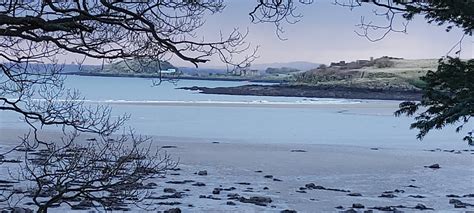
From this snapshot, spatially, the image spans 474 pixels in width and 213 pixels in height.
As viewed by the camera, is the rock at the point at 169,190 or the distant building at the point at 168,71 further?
the rock at the point at 169,190

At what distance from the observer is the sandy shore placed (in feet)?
36.5

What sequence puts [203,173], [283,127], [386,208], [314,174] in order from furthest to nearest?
[283,127]
[314,174]
[203,173]
[386,208]

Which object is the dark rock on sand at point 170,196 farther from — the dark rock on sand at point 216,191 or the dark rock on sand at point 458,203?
the dark rock on sand at point 458,203

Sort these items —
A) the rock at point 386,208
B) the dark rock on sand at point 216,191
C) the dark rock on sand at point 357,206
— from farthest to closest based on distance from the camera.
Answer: the dark rock on sand at point 216,191, the dark rock on sand at point 357,206, the rock at point 386,208

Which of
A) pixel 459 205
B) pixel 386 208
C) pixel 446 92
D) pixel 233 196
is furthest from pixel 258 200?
pixel 446 92

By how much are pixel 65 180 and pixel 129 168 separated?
531 millimetres

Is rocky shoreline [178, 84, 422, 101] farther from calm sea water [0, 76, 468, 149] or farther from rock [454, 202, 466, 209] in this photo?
rock [454, 202, 466, 209]

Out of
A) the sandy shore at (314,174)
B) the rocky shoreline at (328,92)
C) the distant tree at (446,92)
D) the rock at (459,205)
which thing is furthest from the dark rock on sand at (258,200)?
the rocky shoreline at (328,92)

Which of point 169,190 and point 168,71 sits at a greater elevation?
point 168,71

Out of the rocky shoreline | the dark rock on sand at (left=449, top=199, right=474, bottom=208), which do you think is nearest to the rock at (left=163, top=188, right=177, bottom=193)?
the dark rock on sand at (left=449, top=199, right=474, bottom=208)

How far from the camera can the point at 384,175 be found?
48.9 ft

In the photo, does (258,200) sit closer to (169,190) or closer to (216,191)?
(216,191)

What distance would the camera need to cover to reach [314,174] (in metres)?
14.8

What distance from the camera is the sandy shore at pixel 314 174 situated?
11.1 metres
